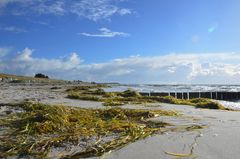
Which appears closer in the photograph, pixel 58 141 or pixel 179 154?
pixel 179 154

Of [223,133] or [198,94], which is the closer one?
[223,133]

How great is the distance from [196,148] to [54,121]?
8.45 feet

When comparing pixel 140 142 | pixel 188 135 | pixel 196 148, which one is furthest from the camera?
pixel 188 135

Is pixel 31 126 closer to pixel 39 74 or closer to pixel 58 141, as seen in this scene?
pixel 58 141

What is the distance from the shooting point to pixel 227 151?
4129 mm

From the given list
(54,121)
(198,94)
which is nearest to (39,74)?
(198,94)

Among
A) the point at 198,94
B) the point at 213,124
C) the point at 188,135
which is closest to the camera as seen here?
the point at 188,135

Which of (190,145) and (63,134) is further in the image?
(63,134)

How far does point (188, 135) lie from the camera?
5199mm

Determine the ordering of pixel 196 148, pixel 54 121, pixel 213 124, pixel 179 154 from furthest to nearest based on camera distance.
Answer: pixel 213 124 < pixel 54 121 < pixel 196 148 < pixel 179 154

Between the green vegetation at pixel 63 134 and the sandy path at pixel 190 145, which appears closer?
the sandy path at pixel 190 145

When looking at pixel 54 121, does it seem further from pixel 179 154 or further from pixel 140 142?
pixel 179 154

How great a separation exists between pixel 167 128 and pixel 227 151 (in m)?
1.68

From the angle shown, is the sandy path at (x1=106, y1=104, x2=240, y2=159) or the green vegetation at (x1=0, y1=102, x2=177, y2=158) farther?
the green vegetation at (x1=0, y1=102, x2=177, y2=158)
